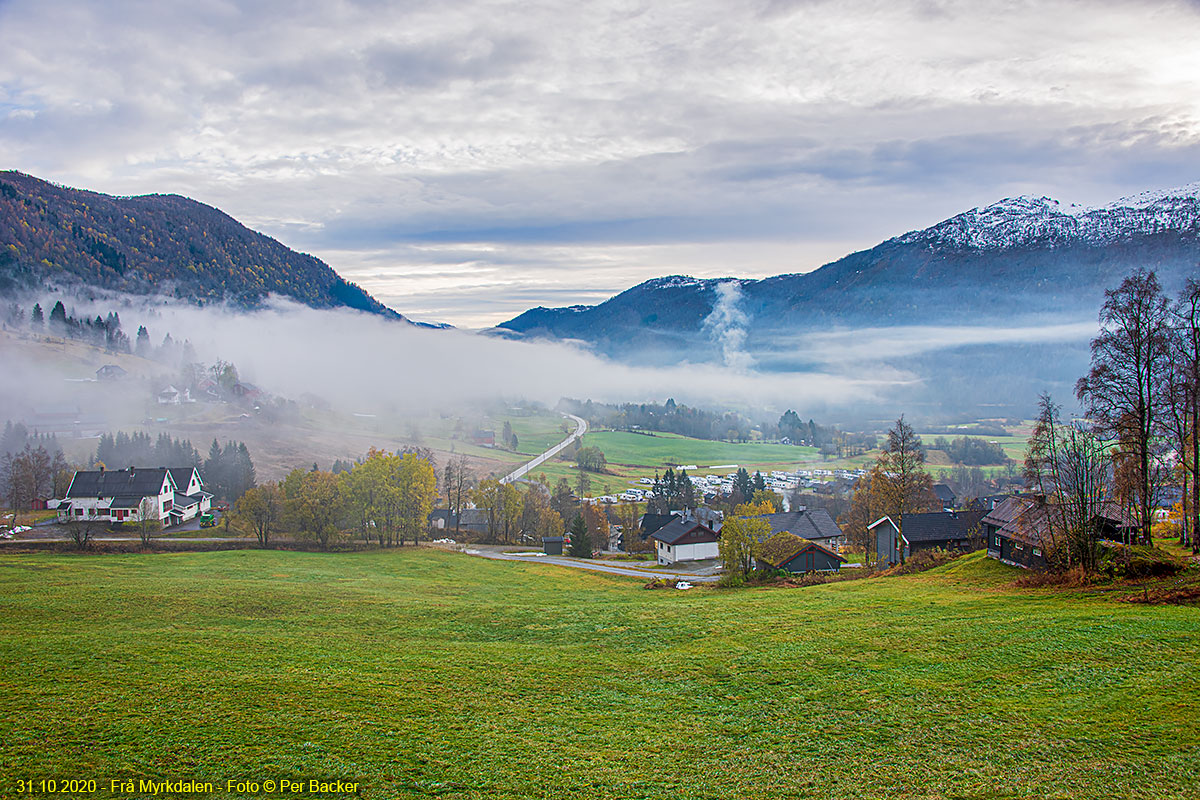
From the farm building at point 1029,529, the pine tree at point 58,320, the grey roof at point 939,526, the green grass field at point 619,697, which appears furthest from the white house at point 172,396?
the farm building at point 1029,529

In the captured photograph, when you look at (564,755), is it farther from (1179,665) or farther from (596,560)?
(596,560)

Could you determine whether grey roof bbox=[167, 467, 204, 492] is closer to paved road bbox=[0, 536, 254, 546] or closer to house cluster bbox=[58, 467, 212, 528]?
house cluster bbox=[58, 467, 212, 528]

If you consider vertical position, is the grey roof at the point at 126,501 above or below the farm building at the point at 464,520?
above

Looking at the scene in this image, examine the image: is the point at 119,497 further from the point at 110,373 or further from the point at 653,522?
the point at 110,373

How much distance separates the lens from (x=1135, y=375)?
27.7 metres

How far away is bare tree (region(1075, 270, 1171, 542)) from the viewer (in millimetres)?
26859

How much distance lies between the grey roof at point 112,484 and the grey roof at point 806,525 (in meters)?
60.7

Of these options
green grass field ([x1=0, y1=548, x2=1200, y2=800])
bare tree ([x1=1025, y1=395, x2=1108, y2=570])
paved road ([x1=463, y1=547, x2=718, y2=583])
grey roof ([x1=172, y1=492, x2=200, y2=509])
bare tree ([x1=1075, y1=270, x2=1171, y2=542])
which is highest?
bare tree ([x1=1075, y1=270, x2=1171, y2=542])

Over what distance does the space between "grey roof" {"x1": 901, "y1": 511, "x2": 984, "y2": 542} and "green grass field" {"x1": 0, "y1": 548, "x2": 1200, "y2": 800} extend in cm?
2133

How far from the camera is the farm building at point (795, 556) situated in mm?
41625

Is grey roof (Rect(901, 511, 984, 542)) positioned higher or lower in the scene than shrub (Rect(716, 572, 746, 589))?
higher

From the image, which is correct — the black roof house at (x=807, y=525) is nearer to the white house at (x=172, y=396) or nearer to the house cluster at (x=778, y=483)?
the house cluster at (x=778, y=483)

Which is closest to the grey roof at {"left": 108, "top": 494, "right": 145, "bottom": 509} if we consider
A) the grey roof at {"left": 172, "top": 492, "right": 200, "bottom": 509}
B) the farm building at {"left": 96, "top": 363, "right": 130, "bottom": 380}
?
the grey roof at {"left": 172, "top": 492, "right": 200, "bottom": 509}

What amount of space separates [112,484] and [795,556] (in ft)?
217
